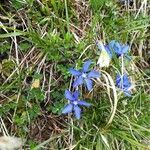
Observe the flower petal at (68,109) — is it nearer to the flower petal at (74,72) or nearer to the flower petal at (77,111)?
the flower petal at (77,111)

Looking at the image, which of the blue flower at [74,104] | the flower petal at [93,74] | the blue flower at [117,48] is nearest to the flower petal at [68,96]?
the blue flower at [74,104]

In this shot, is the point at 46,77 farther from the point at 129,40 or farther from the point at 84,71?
the point at 129,40

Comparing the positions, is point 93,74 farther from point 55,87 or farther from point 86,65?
point 55,87

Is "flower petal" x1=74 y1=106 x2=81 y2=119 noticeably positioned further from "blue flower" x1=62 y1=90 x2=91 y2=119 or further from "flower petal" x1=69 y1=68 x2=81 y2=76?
"flower petal" x1=69 y1=68 x2=81 y2=76

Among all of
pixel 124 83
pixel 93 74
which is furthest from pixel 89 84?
pixel 124 83

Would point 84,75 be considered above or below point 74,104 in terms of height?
above

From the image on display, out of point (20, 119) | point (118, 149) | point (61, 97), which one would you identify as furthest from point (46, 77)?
point (118, 149)
